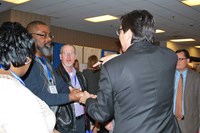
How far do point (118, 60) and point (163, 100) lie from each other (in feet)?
A: 1.27

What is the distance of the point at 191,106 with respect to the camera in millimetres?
3352

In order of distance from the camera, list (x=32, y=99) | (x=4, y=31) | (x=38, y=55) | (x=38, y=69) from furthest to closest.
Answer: (x=38, y=55)
(x=38, y=69)
(x=4, y=31)
(x=32, y=99)

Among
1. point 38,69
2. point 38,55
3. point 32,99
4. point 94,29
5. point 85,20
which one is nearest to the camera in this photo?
point 32,99

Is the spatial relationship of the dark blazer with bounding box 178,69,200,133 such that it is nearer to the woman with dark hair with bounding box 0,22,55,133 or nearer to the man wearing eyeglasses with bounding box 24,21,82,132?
the man wearing eyeglasses with bounding box 24,21,82,132

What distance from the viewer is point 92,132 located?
3344 mm

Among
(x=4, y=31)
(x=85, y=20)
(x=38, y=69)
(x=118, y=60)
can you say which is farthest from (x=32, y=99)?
(x=85, y=20)

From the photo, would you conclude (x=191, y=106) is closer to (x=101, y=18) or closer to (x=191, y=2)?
(x=191, y=2)

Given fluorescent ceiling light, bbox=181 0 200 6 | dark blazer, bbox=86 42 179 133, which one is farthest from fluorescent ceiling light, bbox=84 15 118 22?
dark blazer, bbox=86 42 179 133

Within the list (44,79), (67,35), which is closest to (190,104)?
(44,79)

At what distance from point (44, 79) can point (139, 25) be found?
1.02 metres

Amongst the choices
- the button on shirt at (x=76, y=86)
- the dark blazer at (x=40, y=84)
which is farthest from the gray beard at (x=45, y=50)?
the button on shirt at (x=76, y=86)

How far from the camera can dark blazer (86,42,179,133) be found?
1.46 metres

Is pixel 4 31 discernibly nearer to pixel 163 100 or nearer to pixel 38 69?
pixel 38 69

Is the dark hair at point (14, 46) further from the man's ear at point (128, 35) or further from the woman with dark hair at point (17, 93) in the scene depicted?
the man's ear at point (128, 35)
